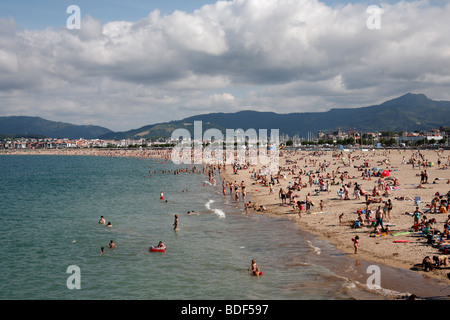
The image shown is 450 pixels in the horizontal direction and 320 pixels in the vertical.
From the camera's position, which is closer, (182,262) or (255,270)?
(255,270)

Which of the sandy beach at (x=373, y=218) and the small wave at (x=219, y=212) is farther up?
the sandy beach at (x=373, y=218)

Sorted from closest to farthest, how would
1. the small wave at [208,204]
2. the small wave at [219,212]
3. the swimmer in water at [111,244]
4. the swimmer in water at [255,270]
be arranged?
1. the swimmer in water at [255,270]
2. the swimmer in water at [111,244]
3. the small wave at [219,212]
4. the small wave at [208,204]

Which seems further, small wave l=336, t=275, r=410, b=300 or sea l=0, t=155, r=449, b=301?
sea l=0, t=155, r=449, b=301

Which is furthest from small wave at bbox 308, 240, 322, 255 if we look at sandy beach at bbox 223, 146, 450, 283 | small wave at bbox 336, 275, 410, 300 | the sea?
small wave at bbox 336, 275, 410, 300

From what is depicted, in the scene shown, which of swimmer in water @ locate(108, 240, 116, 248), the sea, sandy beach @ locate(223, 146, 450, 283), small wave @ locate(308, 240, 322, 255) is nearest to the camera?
the sea

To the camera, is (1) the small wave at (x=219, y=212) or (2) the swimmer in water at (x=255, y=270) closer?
(2) the swimmer in water at (x=255, y=270)

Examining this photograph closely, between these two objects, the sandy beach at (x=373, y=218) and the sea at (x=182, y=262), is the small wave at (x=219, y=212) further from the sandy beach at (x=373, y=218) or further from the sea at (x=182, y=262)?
the sandy beach at (x=373, y=218)

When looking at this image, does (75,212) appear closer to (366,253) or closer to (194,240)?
(194,240)

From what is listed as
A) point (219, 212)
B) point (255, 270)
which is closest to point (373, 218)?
point (255, 270)

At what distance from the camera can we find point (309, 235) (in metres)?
20.6

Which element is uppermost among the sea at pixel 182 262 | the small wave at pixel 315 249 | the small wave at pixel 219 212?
the small wave at pixel 219 212

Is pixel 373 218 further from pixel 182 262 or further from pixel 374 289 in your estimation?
pixel 182 262

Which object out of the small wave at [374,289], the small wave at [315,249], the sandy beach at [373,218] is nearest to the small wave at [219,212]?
the sandy beach at [373,218]

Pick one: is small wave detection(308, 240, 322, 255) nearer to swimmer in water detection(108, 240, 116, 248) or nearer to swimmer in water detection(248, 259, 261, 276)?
swimmer in water detection(248, 259, 261, 276)
